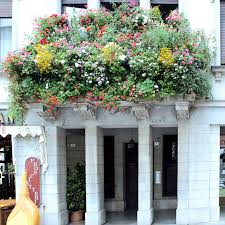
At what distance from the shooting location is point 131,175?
15.6 metres

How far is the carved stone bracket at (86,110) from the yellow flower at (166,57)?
220 cm

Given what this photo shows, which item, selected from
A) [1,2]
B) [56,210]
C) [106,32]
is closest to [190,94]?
[106,32]

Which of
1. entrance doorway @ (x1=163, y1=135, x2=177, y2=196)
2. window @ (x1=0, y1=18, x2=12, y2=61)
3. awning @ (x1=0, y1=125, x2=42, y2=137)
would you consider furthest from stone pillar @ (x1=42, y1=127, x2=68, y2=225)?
entrance doorway @ (x1=163, y1=135, x2=177, y2=196)

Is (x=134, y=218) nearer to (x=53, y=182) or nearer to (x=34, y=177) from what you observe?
(x=53, y=182)

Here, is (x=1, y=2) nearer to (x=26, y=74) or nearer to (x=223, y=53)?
(x=26, y=74)

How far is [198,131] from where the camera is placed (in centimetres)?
1218

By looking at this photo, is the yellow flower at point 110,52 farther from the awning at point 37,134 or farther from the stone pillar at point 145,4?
the awning at point 37,134

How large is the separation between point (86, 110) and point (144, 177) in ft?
8.06

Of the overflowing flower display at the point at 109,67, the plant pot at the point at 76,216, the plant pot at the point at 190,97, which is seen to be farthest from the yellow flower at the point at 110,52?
the plant pot at the point at 76,216

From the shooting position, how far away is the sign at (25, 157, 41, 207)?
12477 mm

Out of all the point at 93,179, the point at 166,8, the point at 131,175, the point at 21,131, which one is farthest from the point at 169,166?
the point at 21,131

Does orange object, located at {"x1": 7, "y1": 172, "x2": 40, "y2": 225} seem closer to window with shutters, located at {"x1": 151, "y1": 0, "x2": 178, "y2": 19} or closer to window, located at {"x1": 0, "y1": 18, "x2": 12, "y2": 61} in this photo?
window, located at {"x1": 0, "y1": 18, "x2": 12, "y2": 61}

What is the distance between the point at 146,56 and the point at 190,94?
1.45 m

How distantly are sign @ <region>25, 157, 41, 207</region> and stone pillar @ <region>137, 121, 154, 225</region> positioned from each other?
280cm
